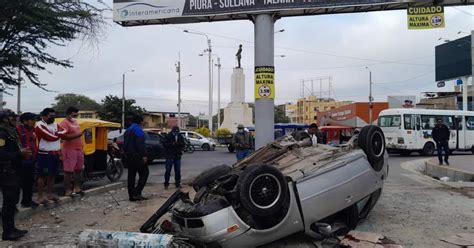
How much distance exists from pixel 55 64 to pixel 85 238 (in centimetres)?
1043

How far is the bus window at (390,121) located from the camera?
2431 cm

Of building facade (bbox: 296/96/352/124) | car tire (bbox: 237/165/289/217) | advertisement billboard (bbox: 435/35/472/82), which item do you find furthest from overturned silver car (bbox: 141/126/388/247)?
building facade (bbox: 296/96/352/124)

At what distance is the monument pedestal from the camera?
53.8 m

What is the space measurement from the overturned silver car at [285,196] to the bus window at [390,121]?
61.9ft

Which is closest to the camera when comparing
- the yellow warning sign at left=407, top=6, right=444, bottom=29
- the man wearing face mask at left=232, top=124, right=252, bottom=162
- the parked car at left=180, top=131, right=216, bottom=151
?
the yellow warning sign at left=407, top=6, right=444, bottom=29

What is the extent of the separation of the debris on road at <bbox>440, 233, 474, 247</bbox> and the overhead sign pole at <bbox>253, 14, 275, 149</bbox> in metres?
5.76

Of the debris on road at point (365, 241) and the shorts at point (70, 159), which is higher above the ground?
the shorts at point (70, 159)

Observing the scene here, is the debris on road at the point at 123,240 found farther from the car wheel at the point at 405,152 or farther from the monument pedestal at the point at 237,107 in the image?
the monument pedestal at the point at 237,107

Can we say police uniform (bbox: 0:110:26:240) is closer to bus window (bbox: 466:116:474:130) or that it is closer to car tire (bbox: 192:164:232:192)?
car tire (bbox: 192:164:232:192)

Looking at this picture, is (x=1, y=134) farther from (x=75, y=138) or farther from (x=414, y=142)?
(x=414, y=142)

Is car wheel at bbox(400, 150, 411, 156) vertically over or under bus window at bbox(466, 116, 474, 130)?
under

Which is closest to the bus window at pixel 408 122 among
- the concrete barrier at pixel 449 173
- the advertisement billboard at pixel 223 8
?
the concrete barrier at pixel 449 173

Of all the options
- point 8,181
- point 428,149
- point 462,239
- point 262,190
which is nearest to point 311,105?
point 428,149

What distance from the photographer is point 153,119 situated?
73688 millimetres
